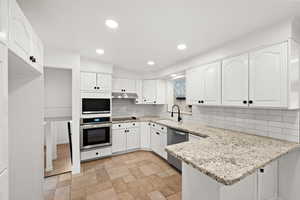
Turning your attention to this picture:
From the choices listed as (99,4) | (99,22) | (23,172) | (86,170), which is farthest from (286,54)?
(86,170)

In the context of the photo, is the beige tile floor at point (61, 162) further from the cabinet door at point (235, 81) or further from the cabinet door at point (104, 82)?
the cabinet door at point (235, 81)

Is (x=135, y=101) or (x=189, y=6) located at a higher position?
(x=189, y=6)

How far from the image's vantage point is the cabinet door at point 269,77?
4.76ft

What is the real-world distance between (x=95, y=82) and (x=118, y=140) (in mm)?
1594

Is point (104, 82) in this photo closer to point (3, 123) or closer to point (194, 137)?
point (194, 137)

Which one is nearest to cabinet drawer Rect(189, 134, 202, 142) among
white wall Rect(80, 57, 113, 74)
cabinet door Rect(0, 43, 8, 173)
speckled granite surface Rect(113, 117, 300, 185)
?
speckled granite surface Rect(113, 117, 300, 185)

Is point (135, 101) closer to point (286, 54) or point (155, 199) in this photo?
point (155, 199)

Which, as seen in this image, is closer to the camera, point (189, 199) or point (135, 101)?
point (189, 199)

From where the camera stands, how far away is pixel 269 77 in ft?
5.10

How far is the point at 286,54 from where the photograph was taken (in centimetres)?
143

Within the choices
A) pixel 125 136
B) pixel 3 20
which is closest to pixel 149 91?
pixel 125 136

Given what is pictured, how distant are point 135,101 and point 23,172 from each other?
9.44 feet

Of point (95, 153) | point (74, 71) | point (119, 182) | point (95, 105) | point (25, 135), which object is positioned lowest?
point (119, 182)

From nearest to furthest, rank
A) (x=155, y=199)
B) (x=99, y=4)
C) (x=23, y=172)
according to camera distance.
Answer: (x=99, y=4) → (x=23, y=172) → (x=155, y=199)
